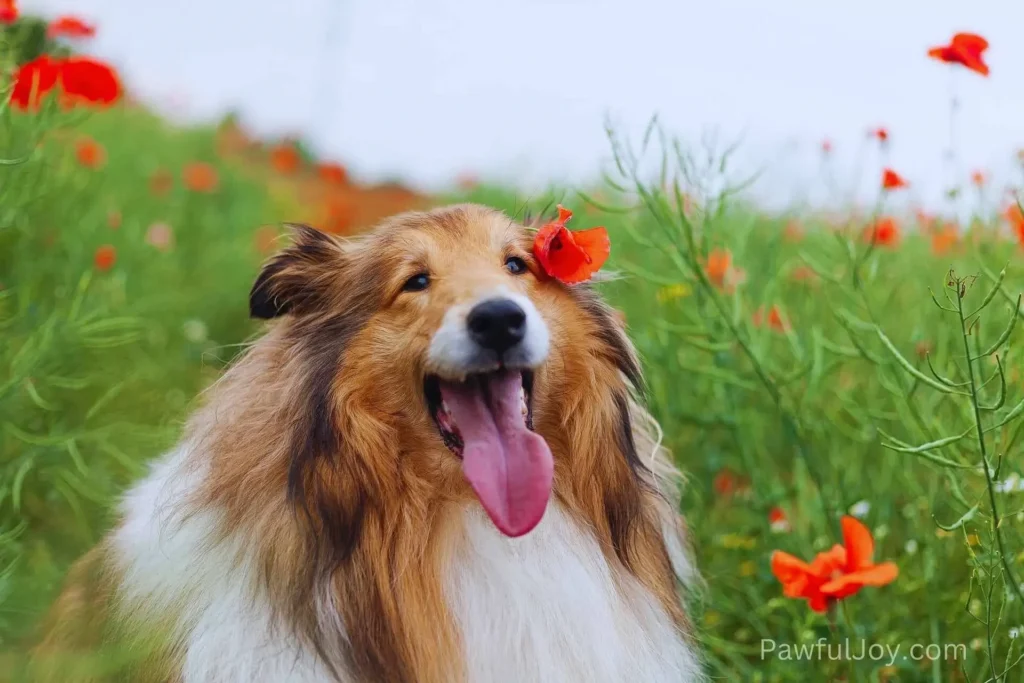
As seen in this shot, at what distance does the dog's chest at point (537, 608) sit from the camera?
2.57m

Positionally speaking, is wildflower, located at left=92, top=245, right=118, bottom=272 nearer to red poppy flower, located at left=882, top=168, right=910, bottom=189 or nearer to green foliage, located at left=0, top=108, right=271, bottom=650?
green foliage, located at left=0, top=108, right=271, bottom=650

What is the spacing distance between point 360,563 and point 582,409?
0.74m

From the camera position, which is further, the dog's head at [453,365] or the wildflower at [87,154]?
the wildflower at [87,154]

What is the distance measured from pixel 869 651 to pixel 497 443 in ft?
5.42

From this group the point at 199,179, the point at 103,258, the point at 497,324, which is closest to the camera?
the point at 497,324

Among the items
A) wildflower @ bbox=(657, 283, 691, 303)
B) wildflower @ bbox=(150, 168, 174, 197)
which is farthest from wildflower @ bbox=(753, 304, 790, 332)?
wildflower @ bbox=(150, 168, 174, 197)

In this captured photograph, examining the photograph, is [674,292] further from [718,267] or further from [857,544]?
[857,544]

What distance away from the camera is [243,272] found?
247 inches

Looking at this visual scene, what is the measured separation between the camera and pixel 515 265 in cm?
272

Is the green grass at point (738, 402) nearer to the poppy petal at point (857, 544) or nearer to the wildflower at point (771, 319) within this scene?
the wildflower at point (771, 319)

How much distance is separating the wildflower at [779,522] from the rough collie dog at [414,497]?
0.97 meters

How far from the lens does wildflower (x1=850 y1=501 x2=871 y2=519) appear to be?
138 inches

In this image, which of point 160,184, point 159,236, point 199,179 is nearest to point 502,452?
point 159,236

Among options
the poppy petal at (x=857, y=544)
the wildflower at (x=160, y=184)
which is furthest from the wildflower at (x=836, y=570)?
the wildflower at (x=160, y=184)
